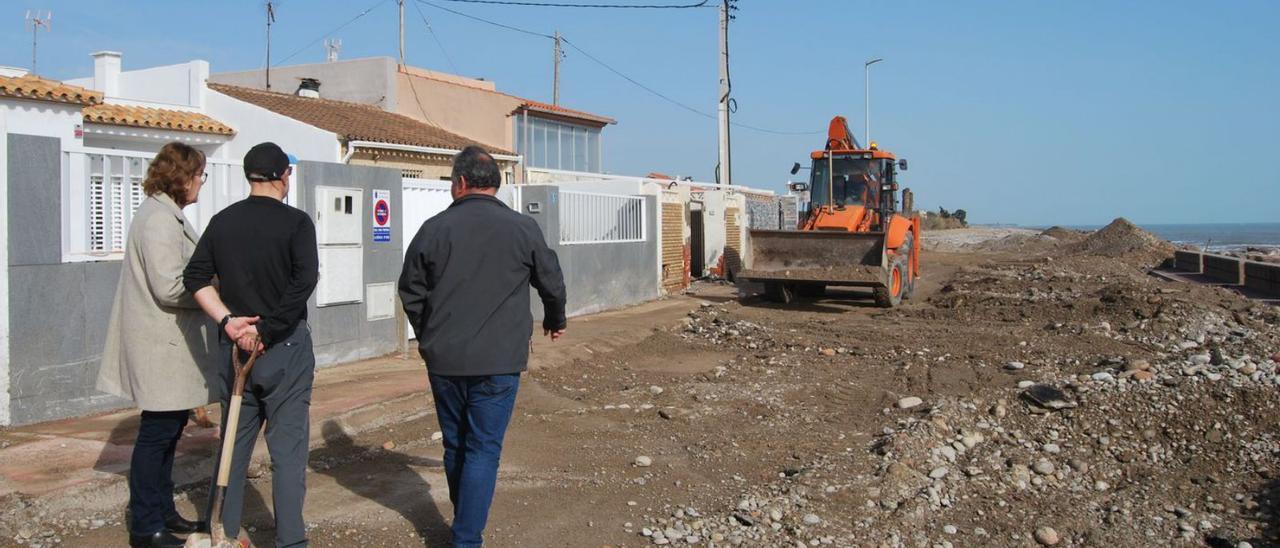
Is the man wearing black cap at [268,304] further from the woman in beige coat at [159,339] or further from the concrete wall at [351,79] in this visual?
the concrete wall at [351,79]

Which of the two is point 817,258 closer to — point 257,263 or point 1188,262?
point 257,263

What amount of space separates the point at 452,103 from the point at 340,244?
57.4 feet

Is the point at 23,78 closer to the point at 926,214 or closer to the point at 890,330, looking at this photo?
the point at 890,330

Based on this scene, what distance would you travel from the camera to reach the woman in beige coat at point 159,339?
430 centimetres

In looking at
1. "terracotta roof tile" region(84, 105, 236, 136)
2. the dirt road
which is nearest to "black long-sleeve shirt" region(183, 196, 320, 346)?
the dirt road

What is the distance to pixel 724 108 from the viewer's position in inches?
1061

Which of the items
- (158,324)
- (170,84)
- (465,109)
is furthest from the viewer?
(465,109)

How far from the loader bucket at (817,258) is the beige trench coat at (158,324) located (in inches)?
474

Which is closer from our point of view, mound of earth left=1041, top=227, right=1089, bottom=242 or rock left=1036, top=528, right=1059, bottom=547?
rock left=1036, top=528, right=1059, bottom=547

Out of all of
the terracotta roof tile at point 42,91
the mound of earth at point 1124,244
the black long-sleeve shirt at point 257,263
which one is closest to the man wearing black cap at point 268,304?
the black long-sleeve shirt at point 257,263

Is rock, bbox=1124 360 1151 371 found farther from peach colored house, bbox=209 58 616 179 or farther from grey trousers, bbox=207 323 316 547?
peach colored house, bbox=209 58 616 179

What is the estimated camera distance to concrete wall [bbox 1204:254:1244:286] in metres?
20.9

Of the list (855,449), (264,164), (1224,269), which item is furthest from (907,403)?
(1224,269)

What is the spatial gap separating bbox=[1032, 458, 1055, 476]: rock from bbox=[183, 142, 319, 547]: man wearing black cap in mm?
4522
